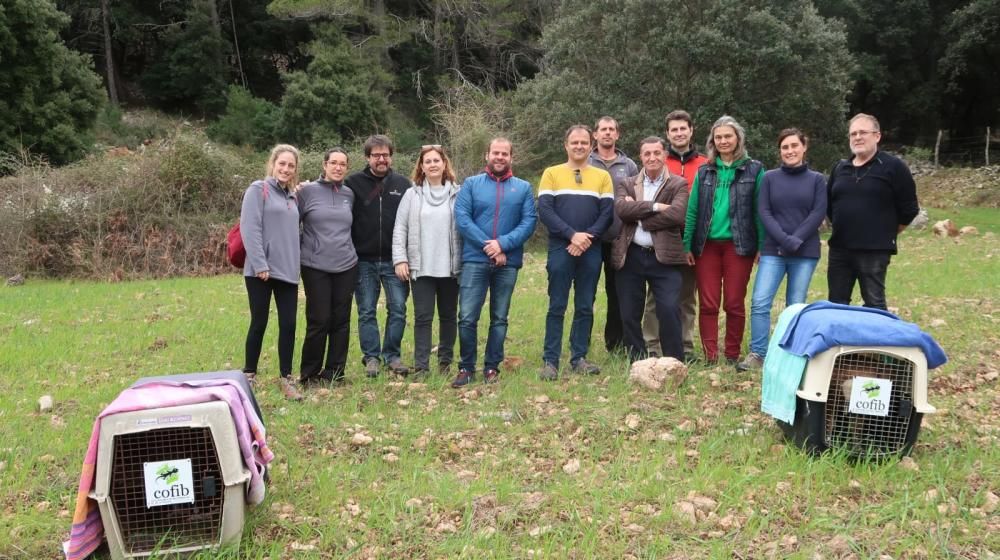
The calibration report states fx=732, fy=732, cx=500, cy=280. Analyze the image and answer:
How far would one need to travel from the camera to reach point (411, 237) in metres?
6.43

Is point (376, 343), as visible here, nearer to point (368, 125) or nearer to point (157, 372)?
point (157, 372)

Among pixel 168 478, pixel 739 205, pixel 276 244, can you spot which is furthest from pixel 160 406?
pixel 739 205

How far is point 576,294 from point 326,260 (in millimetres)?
2204

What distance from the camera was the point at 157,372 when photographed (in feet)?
23.4

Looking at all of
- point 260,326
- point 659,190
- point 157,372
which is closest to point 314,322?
point 260,326

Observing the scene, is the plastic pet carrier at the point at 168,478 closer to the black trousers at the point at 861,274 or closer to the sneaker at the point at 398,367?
the sneaker at the point at 398,367

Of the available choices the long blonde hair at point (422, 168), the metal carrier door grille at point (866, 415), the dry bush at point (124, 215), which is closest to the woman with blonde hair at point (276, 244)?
the long blonde hair at point (422, 168)

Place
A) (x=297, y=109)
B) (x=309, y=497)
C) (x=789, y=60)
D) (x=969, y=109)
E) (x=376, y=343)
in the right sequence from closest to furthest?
1. (x=309, y=497)
2. (x=376, y=343)
3. (x=789, y=60)
4. (x=297, y=109)
5. (x=969, y=109)

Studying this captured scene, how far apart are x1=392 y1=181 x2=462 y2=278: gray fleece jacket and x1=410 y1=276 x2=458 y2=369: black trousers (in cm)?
15

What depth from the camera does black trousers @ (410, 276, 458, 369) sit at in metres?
6.53

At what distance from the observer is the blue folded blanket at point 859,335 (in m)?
4.08

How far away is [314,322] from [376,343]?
76 cm

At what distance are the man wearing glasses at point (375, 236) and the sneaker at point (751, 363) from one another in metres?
2.99

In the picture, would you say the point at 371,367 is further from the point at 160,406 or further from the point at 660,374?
the point at 160,406
